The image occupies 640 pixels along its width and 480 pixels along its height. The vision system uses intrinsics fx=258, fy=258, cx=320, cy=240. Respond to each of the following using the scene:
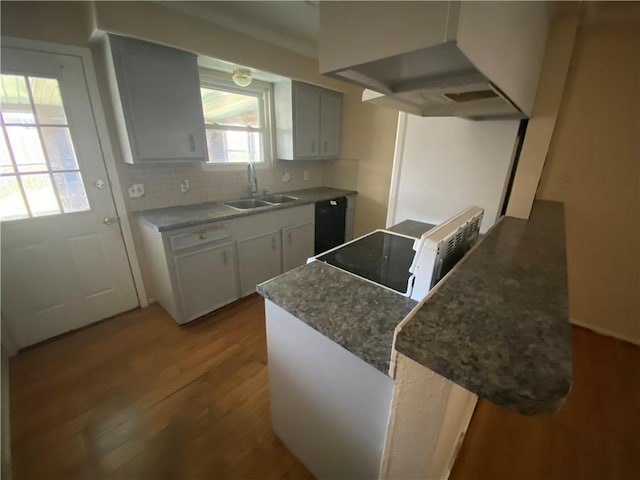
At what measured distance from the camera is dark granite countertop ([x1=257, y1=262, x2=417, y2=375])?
2.35 ft

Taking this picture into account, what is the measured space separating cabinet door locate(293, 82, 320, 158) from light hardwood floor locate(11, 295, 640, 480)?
6.96ft

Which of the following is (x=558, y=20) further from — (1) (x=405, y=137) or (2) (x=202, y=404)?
(2) (x=202, y=404)

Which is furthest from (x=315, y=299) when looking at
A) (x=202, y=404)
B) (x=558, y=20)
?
(x=558, y=20)

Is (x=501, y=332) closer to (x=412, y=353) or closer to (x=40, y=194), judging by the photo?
(x=412, y=353)

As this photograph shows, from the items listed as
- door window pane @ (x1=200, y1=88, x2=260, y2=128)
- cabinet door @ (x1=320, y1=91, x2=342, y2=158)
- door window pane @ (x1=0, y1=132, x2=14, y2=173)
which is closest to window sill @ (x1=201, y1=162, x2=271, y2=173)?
door window pane @ (x1=200, y1=88, x2=260, y2=128)

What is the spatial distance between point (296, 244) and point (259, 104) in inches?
63.1

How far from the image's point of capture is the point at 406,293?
0.94 meters

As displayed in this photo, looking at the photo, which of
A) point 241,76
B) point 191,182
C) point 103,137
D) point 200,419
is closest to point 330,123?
point 241,76

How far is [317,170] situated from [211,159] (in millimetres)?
1481

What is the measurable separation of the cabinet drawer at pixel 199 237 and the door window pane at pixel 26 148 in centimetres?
97

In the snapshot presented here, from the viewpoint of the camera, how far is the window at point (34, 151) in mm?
1622

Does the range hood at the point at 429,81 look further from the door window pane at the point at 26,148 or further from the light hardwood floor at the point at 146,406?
the door window pane at the point at 26,148

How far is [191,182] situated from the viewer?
244 cm

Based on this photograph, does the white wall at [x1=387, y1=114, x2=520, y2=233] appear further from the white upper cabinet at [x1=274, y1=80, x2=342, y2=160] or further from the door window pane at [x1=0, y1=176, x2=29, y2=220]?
the door window pane at [x1=0, y1=176, x2=29, y2=220]
